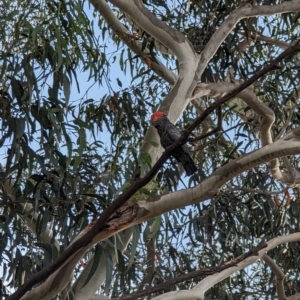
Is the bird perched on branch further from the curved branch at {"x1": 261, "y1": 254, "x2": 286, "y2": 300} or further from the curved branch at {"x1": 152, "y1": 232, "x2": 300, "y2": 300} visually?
the curved branch at {"x1": 261, "y1": 254, "x2": 286, "y2": 300}

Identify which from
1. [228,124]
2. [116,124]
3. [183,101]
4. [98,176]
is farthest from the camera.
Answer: [228,124]

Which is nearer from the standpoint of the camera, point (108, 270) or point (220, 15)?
point (108, 270)

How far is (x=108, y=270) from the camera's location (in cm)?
220

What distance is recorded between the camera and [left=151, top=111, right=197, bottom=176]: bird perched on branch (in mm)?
2361

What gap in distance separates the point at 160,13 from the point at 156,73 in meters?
0.31

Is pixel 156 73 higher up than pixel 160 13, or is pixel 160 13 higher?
pixel 160 13

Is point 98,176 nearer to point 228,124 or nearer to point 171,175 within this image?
point 171,175

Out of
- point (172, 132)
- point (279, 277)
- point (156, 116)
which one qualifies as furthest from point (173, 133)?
point (279, 277)

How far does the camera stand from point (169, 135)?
236 cm

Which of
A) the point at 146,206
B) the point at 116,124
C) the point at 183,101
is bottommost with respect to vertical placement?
the point at 146,206

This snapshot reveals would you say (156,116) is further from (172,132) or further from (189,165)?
(189,165)

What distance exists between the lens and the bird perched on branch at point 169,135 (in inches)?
93.0

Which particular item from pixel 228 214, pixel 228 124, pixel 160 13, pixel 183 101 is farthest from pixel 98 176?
pixel 228 124

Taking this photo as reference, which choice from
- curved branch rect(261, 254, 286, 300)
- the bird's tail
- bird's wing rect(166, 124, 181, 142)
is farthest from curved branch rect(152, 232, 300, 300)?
bird's wing rect(166, 124, 181, 142)
